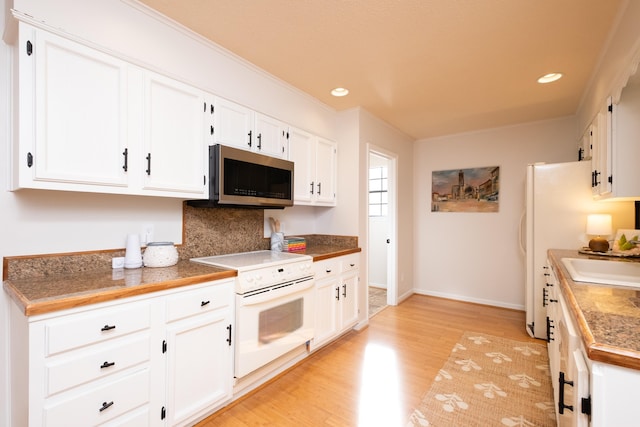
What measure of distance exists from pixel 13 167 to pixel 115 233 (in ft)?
1.93

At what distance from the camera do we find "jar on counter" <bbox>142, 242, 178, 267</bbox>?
6.25ft

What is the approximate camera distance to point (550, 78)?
2.65 metres

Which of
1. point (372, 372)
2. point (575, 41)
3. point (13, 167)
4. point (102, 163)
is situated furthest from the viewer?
point (372, 372)

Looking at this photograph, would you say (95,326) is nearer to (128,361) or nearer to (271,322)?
(128,361)

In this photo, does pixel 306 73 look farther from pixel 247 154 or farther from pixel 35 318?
pixel 35 318

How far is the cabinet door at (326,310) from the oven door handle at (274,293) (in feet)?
0.75

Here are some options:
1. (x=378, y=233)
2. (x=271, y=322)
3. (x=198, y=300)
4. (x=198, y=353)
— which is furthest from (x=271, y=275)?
(x=378, y=233)

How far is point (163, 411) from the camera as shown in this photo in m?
1.56

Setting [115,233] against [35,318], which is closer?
[35,318]

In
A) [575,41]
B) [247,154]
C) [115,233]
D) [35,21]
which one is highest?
[575,41]

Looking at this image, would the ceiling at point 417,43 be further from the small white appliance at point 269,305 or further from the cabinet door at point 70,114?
the small white appliance at point 269,305

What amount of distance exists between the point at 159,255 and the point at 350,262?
1854 millimetres

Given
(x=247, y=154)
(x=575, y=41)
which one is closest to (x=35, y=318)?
(x=247, y=154)

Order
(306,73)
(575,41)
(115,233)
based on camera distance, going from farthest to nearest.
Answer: (306,73), (575,41), (115,233)
